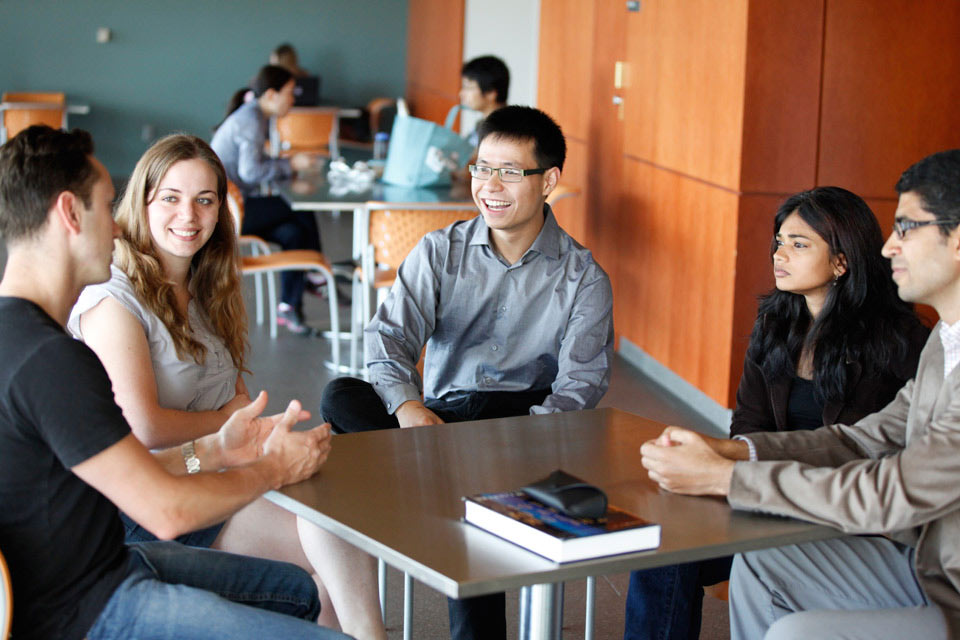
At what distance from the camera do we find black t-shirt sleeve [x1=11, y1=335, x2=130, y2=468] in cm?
154

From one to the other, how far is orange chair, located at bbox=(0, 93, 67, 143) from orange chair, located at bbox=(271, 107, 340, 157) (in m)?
2.09

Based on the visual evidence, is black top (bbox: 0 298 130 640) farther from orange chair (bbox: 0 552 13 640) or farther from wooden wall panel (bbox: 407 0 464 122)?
wooden wall panel (bbox: 407 0 464 122)

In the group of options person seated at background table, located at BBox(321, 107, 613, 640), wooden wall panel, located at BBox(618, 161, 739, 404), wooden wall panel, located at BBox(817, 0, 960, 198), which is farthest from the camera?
wooden wall panel, located at BBox(618, 161, 739, 404)

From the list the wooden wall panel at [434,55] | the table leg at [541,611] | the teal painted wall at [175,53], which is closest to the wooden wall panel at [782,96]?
the table leg at [541,611]

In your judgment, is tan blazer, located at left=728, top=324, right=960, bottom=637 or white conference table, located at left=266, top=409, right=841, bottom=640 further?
tan blazer, located at left=728, top=324, right=960, bottom=637

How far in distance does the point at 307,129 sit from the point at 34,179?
→ 32.2 ft

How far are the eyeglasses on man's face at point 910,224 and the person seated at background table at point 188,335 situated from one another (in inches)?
45.2

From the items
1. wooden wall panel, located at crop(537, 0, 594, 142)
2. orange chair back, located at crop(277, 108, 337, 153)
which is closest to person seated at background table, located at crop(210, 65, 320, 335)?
wooden wall panel, located at crop(537, 0, 594, 142)

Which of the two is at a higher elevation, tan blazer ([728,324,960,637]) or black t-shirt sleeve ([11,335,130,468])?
black t-shirt sleeve ([11,335,130,468])

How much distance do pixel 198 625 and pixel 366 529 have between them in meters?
0.34

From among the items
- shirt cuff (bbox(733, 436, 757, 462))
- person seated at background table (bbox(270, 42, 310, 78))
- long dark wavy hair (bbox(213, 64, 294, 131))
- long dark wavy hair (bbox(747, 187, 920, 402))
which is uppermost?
person seated at background table (bbox(270, 42, 310, 78))

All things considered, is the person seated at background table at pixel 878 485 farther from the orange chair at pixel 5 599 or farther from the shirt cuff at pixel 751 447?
the orange chair at pixel 5 599

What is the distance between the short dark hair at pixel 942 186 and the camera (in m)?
1.89

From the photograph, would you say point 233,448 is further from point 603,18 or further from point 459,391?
point 603,18
